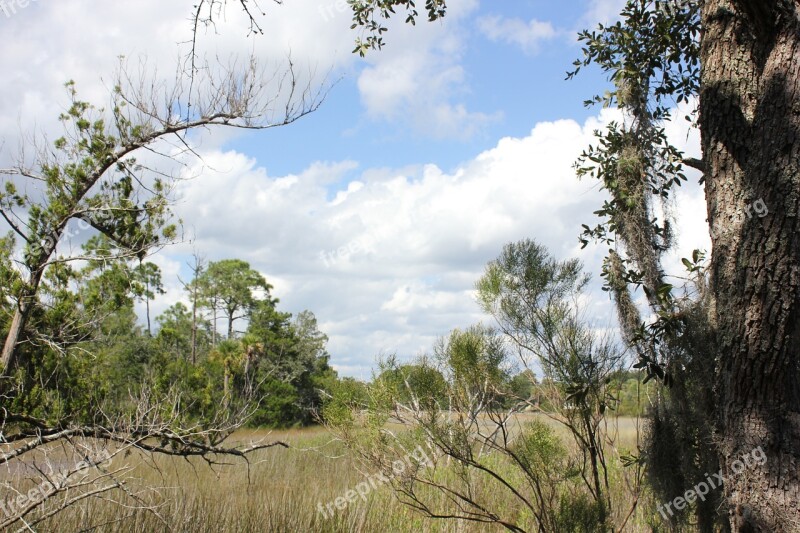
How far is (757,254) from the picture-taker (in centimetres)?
282

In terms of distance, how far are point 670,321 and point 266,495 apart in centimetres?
407

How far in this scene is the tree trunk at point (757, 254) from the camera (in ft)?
8.93

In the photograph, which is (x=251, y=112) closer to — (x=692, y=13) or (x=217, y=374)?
(x=692, y=13)

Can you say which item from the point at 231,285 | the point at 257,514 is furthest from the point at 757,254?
the point at 231,285

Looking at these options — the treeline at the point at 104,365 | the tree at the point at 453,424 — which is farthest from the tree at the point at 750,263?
the treeline at the point at 104,365

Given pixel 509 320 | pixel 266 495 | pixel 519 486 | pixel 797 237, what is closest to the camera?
pixel 797 237

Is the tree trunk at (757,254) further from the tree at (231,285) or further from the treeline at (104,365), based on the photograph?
the tree at (231,285)

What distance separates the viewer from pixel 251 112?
17.5ft

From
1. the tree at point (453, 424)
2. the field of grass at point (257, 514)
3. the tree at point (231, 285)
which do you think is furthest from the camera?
the tree at point (231, 285)

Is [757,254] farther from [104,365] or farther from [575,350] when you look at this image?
[104,365]

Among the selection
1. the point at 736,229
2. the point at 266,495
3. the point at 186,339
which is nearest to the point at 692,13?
the point at 736,229

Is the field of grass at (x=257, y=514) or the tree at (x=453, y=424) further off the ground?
the tree at (x=453, y=424)

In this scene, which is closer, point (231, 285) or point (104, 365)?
point (104, 365)

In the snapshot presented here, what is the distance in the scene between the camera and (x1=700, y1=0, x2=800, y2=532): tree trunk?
272 centimetres
